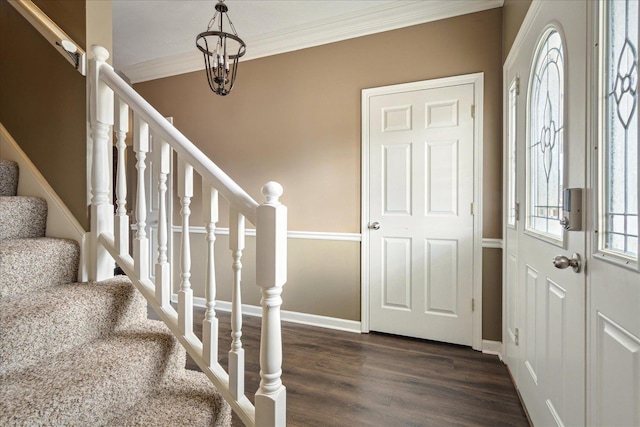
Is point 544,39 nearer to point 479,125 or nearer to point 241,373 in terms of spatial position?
point 479,125

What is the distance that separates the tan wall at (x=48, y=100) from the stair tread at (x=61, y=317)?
0.35m

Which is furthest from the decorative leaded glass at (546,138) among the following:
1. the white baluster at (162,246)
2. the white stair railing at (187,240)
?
the white baluster at (162,246)

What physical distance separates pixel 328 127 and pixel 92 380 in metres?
2.43

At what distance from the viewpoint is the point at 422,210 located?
2598 mm

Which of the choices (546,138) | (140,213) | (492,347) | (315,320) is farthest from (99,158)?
(492,347)

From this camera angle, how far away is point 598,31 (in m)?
0.95

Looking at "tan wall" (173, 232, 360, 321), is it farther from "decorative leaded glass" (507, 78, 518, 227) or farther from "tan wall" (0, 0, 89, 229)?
"tan wall" (0, 0, 89, 229)

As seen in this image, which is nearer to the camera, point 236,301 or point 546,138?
point 236,301

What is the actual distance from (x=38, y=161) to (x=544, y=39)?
2.42 meters

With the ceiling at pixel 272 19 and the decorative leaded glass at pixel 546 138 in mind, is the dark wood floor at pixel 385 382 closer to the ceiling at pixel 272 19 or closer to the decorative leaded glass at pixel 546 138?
the decorative leaded glass at pixel 546 138

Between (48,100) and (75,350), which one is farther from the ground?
(48,100)

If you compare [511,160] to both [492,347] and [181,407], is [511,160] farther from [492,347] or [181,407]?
[181,407]

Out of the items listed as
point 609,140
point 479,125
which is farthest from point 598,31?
point 479,125

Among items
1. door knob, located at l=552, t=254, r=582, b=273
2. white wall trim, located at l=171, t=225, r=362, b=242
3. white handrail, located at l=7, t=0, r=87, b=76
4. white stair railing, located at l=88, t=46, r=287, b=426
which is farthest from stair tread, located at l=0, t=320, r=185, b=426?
white wall trim, located at l=171, t=225, r=362, b=242
